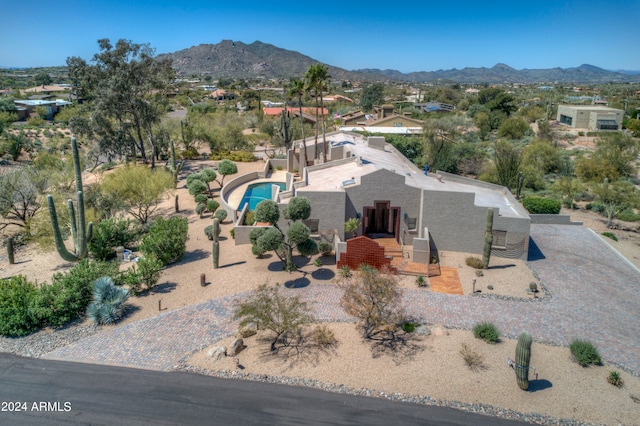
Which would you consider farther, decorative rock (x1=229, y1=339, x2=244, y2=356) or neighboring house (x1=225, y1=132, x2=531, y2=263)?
neighboring house (x1=225, y1=132, x2=531, y2=263)

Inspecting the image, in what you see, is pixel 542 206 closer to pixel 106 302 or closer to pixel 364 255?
pixel 364 255

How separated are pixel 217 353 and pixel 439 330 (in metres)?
9.39

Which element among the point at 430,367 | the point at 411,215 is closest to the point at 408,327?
the point at 430,367

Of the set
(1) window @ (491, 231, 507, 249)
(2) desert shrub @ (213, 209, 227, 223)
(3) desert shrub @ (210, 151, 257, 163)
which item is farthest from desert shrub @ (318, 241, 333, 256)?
(3) desert shrub @ (210, 151, 257, 163)

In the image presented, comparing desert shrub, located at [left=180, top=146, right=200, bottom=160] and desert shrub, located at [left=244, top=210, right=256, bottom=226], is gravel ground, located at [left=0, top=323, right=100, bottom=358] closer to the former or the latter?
desert shrub, located at [left=244, top=210, right=256, bottom=226]

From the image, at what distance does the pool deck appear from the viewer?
36.3 m

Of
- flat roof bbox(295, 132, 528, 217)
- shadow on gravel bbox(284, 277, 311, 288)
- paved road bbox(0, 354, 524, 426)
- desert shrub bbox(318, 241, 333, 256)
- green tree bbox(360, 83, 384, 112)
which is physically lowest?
paved road bbox(0, 354, 524, 426)

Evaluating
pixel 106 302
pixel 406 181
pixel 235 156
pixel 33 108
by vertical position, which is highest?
pixel 33 108

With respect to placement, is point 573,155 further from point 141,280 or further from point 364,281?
point 141,280

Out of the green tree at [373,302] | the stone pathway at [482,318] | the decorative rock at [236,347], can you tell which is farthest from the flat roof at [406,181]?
the decorative rock at [236,347]

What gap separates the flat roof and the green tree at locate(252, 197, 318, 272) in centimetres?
318

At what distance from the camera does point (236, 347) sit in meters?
16.9

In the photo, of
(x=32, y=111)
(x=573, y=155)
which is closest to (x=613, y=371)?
(x=573, y=155)

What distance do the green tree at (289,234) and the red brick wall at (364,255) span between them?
1872 mm
